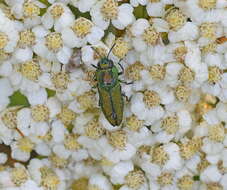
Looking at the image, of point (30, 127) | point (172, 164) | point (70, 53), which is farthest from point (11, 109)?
point (172, 164)

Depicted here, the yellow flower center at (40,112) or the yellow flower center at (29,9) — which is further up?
the yellow flower center at (29,9)

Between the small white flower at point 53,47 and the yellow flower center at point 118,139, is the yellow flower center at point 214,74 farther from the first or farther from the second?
the small white flower at point 53,47

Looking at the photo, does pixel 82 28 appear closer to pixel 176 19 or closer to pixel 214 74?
pixel 176 19

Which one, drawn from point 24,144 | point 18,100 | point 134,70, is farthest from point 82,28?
point 24,144

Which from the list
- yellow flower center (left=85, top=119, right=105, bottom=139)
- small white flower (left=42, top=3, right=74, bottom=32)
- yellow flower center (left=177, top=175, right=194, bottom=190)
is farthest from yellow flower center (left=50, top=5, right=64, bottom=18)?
yellow flower center (left=177, top=175, right=194, bottom=190)

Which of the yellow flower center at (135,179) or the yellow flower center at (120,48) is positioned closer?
the yellow flower center at (120,48)

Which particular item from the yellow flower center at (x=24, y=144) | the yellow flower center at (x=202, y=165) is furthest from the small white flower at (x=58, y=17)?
the yellow flower center at (x=202, y=165)
